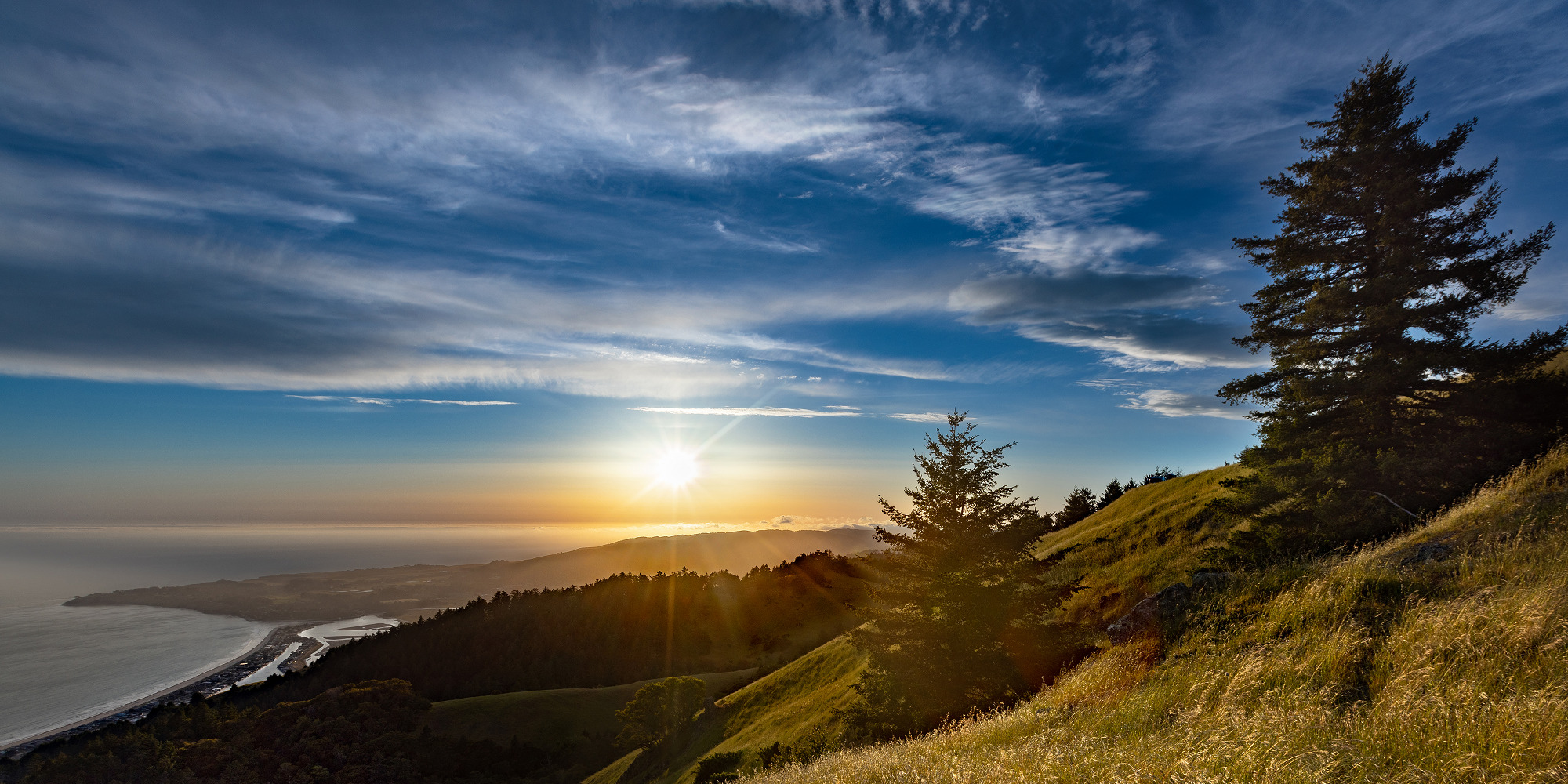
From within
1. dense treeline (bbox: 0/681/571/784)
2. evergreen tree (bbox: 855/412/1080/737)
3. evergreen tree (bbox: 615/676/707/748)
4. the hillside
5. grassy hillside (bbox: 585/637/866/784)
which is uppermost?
evergreen tree (bbox: 855/412/1080/737)

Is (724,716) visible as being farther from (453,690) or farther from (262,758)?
(453,690)

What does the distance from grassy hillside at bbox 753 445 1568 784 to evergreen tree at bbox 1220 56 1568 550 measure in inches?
246

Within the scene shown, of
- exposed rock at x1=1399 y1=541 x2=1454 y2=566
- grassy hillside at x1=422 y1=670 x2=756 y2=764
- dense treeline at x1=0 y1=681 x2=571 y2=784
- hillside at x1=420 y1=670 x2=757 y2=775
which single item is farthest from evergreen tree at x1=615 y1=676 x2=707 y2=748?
exposed rock at x1=1399 y1=541 x2=1454 y2=566

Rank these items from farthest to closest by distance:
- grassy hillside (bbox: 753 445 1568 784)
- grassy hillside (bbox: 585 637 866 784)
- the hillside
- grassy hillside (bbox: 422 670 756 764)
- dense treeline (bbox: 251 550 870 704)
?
dense treeline (bbox: 251 550 870 704), grassy hillside (bbox: 422 670 756 764), the hillside, grassy hillside (bbox: 585 637 866 784), grassy hillside (bbox: 753 445 1568 784)

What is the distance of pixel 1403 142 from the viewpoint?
23.1 metres

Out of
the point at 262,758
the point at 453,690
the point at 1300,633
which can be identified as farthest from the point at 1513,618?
the point at 453,690

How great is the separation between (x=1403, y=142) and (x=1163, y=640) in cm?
2369

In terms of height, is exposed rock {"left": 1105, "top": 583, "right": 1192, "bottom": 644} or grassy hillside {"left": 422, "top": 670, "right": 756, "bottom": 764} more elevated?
exposed rock {"left": 1105, "top": 583, "right": 1192, "bottom": 644}

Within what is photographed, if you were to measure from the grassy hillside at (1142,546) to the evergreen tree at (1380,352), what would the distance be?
6.74m

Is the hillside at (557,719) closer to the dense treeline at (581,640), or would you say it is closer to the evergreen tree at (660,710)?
the evergreen tree at (660,710)

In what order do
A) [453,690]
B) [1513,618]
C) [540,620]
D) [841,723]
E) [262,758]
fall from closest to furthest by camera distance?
1. [1513,618]
2. [841,723]
3. [262,758]
4. [453,690]
5. [540,620]

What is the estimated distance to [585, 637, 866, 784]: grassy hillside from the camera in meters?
35.3

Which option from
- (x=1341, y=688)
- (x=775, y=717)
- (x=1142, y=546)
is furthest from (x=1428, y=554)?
(x=775, y=717)

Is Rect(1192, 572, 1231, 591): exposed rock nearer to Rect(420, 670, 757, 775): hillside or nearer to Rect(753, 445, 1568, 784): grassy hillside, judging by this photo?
Rect(753, 445, 1568, 784): grassy hillside
